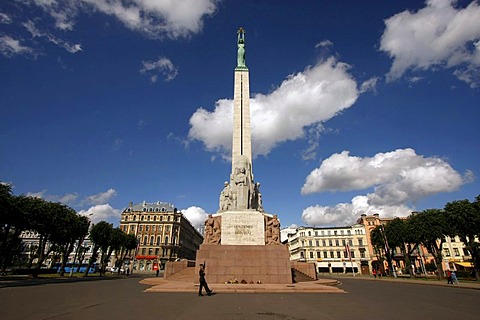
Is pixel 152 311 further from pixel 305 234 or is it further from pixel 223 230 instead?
pixel 305 234

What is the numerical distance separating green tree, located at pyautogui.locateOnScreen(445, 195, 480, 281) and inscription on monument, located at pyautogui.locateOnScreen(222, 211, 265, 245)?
28279mm

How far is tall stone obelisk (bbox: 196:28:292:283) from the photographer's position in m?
16.7

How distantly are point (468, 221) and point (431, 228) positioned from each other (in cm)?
599

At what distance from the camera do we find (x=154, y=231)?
78.2 meters

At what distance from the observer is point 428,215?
39094 millimetres

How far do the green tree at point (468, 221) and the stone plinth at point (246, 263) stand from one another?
2822 cm

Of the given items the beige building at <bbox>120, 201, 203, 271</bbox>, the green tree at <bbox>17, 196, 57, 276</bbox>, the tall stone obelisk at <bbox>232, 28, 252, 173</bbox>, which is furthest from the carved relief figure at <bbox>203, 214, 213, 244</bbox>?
the beige building at <bbox>120, 201, 203, 271</bbox>

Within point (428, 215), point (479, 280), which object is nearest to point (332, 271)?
point (428, 215)

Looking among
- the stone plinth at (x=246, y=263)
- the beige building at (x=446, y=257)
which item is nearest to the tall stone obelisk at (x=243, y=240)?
the stone plinth at (x=246, y=263)

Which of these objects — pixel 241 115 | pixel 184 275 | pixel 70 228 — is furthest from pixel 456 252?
pixel 70 228

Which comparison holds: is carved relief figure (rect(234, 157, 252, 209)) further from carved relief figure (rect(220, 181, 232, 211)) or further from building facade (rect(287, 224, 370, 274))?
building facade (rect(287, 224, 370, 274))

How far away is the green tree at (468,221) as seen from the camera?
1246 inches

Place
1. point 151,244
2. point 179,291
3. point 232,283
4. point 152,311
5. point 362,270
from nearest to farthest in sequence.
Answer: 1. point 152,311
2. point 179,291
3. point 232,283
4. point 362,270
5. point 151,244

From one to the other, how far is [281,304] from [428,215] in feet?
128
